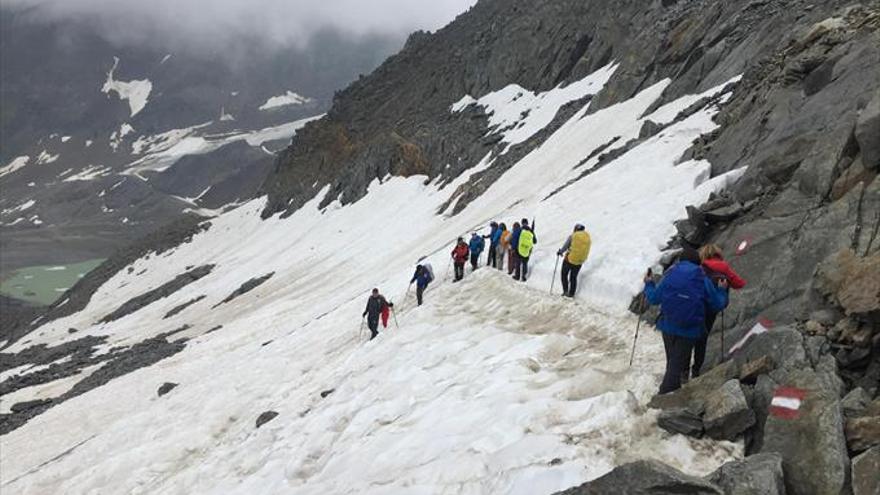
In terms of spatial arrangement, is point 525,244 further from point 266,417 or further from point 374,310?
point 266,417

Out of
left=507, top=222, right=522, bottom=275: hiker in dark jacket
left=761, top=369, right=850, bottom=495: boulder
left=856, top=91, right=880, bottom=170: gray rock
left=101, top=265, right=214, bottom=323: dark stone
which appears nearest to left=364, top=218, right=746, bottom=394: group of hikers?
left=761, top=369, right=850, bottom=495: boulder

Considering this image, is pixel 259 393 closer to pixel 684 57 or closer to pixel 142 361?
pixel 142 361

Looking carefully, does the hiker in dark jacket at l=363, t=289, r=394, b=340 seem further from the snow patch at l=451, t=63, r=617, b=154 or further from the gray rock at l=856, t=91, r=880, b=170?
the snow patch at l=451, t=63, r=617, b=154

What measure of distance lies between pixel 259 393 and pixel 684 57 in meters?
32.0

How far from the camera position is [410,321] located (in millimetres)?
18453

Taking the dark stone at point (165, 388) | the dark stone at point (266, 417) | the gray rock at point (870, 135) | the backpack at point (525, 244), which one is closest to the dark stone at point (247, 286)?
the dark stone at point (165, 388)

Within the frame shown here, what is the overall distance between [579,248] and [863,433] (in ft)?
29.5

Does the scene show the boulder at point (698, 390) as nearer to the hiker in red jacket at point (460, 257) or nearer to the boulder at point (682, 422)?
the boulder at point (682, 422)

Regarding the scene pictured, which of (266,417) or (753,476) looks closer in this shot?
(753,476)

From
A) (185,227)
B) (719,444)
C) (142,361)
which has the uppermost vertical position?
(185,227)

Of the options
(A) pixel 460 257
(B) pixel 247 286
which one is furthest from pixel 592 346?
(B) pixel 247 286

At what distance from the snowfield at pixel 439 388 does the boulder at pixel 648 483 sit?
1176mm

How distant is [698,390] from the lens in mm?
8539

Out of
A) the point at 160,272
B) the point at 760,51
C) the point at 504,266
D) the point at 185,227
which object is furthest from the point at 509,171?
the point at 185,227
